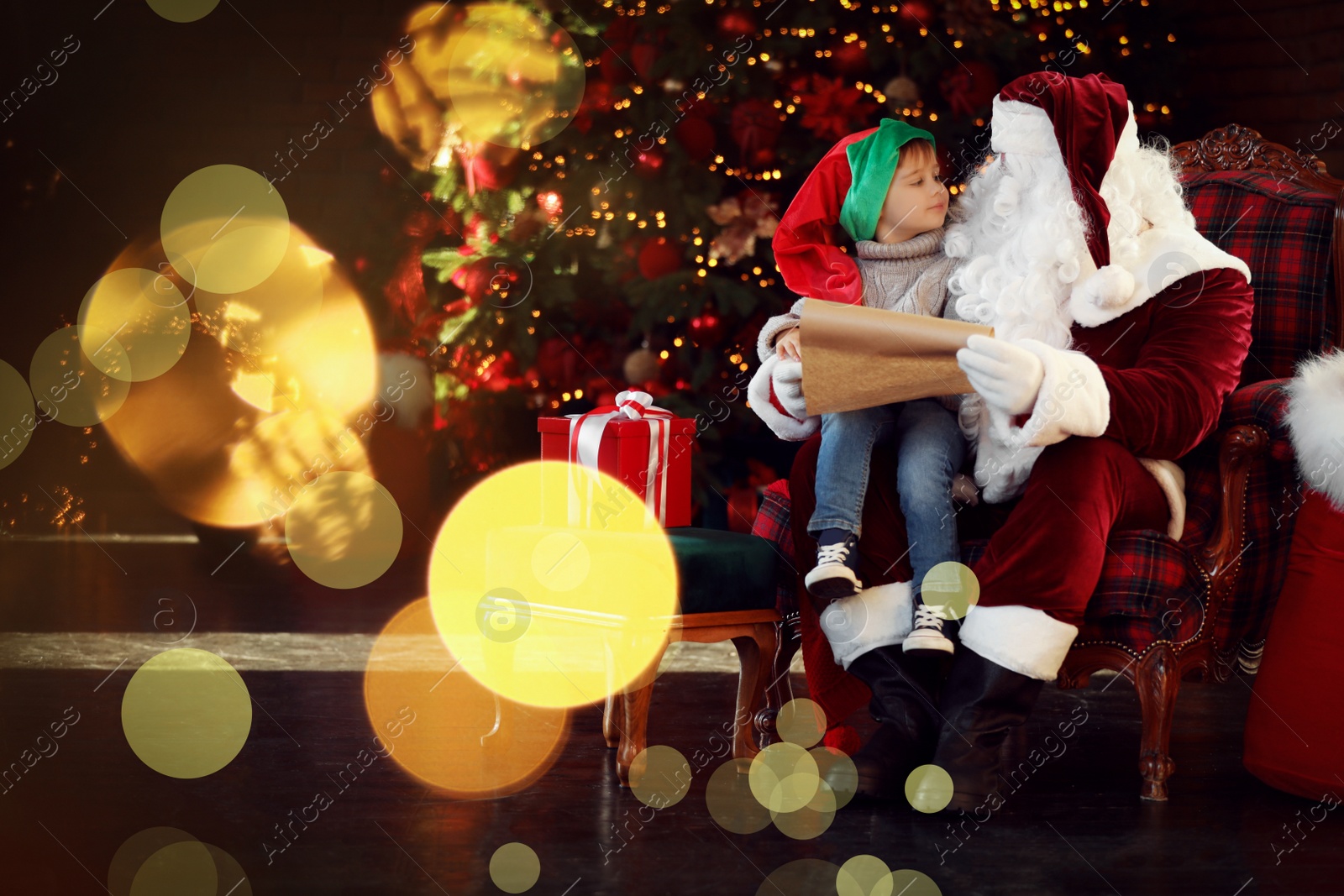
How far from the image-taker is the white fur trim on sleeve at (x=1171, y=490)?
1.79 meters

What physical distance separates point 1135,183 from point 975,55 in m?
1.42

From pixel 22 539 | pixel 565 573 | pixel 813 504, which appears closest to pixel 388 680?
pixel 565 573

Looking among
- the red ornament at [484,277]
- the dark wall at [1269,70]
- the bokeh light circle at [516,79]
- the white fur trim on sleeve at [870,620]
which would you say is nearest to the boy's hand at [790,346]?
the white fur trim on sleeve at [870,620]

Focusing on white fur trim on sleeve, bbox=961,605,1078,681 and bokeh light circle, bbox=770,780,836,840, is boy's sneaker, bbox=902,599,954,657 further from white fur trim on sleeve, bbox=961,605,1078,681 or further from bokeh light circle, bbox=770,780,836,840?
bokeh light circle, bbox=770,780,836,840

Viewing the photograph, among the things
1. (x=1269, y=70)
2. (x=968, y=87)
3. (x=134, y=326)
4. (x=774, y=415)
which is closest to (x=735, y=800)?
(x=774, y=415)

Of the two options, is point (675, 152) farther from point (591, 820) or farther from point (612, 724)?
point (591, 820)

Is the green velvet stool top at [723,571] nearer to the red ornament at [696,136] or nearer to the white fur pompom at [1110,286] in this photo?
the white fur pompom at [1110,286]

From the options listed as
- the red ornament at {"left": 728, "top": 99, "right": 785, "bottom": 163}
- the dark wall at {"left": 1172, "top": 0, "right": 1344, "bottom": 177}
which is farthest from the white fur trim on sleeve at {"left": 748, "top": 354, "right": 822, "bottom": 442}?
the dark wall at {"left": 1172, "top": 0, "right": 1344, "bottom": 177}

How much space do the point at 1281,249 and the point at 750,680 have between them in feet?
4.22

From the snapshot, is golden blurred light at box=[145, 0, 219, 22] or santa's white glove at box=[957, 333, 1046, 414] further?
golden blurred light at box=[145, 0, 219, 22]

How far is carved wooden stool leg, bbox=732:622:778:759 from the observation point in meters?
1.88

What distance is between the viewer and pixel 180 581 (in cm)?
381

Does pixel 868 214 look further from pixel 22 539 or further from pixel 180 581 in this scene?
pixel 22 539

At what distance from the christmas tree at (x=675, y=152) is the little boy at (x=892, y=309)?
1154 mm
